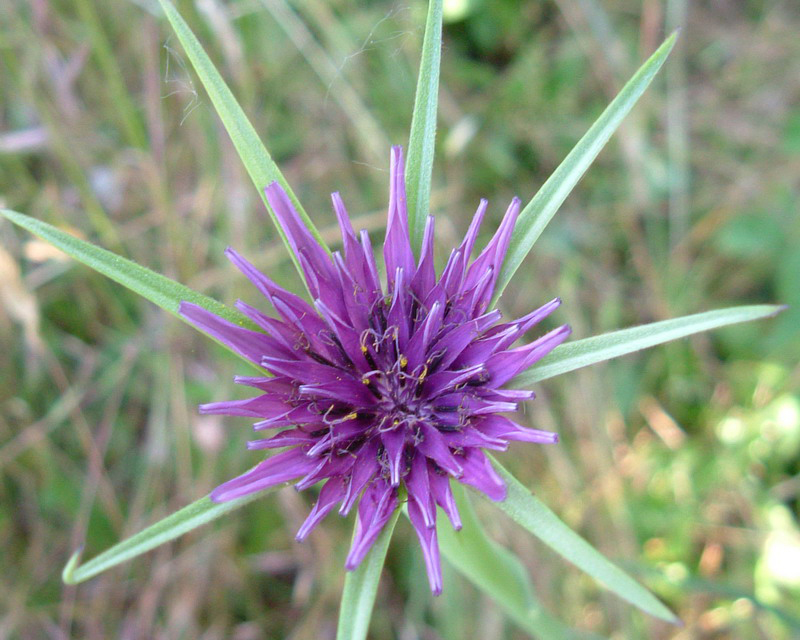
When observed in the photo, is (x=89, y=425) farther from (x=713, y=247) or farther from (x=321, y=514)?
(x=713, y=247)

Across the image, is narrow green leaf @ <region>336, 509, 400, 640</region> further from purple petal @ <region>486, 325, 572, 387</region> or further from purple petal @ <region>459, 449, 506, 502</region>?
purple petal @ <region>486, 325, 572, 387</region>

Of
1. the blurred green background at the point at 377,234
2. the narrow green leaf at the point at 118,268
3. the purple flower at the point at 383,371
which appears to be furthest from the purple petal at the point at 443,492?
the blurred green background at the point at 377,234

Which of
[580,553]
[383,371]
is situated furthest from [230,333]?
[580,553]

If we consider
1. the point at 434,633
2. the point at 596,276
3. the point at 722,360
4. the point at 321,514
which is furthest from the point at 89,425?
the point at 722,360

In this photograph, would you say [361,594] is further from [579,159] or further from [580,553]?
[579,159]

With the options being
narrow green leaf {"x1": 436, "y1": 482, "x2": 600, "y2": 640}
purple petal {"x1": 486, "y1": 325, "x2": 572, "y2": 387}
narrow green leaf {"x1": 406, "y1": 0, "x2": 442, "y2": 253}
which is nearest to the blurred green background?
narrow green leaf {"x1": 436, "y1": 482, "x2": 600, "y2": 640}

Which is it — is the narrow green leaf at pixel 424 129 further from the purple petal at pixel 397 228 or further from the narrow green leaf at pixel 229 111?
the narrow green leaf at pixel 229 111
